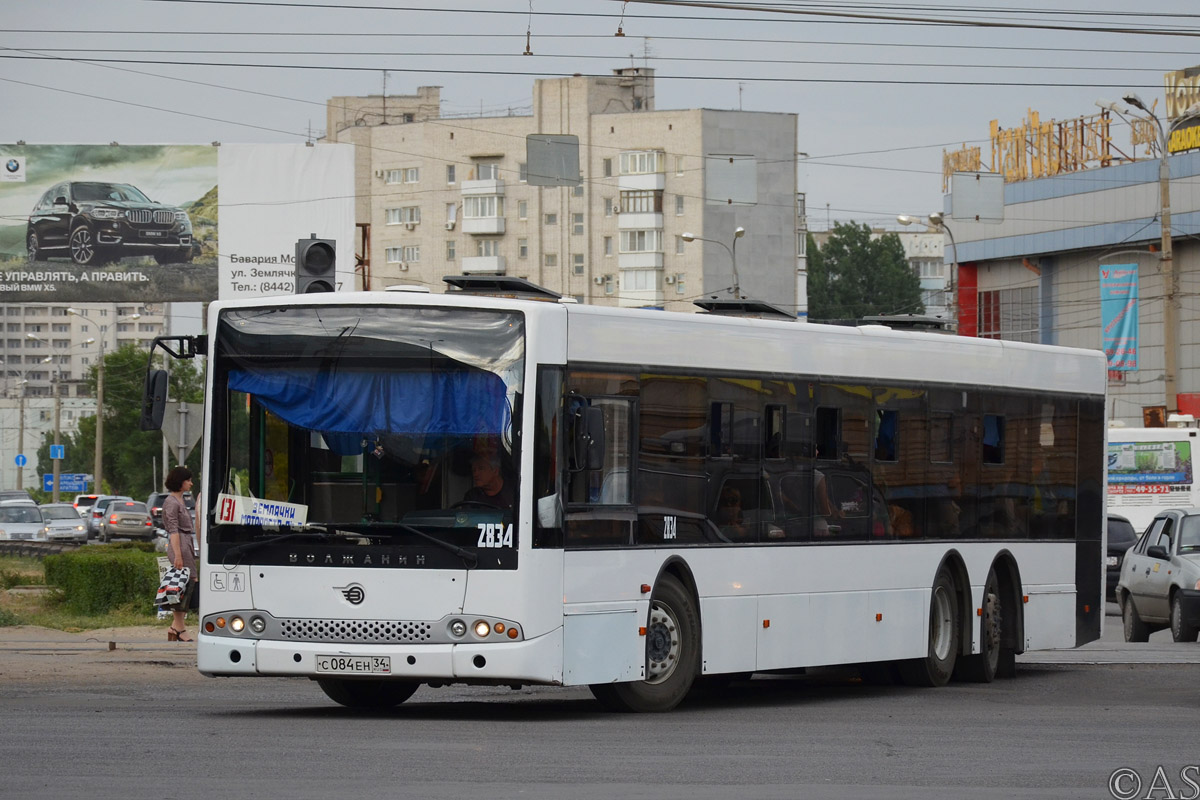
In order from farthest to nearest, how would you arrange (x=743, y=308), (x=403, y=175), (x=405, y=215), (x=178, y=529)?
(x=405, y=215)
(x=403, y=175)
(x=178, y=529)
(x=743, y=308)

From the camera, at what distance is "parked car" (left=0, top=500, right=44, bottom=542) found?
59.1 metres

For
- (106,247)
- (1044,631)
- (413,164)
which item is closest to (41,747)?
(1044,631)

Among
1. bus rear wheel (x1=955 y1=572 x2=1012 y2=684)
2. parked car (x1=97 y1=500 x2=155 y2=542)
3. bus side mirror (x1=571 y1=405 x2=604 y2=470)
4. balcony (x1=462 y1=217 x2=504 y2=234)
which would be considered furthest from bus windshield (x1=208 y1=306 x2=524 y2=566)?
balcony (x1=462 y1=217 x2=504 y2=234)

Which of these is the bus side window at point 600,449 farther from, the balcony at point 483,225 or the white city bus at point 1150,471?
the balcony at point 483,225

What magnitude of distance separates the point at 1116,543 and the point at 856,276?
104 m

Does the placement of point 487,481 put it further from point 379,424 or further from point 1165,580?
point 1165,580

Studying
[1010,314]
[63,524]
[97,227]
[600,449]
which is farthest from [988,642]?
[1010,314]

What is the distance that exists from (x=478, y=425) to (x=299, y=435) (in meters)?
1.20

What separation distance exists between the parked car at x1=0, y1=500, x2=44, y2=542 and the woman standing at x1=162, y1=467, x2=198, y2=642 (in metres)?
38.6

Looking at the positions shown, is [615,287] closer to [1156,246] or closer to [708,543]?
[1156,246]

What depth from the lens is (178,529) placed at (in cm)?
2133

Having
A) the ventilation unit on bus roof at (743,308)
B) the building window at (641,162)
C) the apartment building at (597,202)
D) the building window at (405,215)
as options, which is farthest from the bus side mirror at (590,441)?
the building window at (405,215)

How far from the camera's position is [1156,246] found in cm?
6662

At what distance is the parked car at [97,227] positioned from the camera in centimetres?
5062
